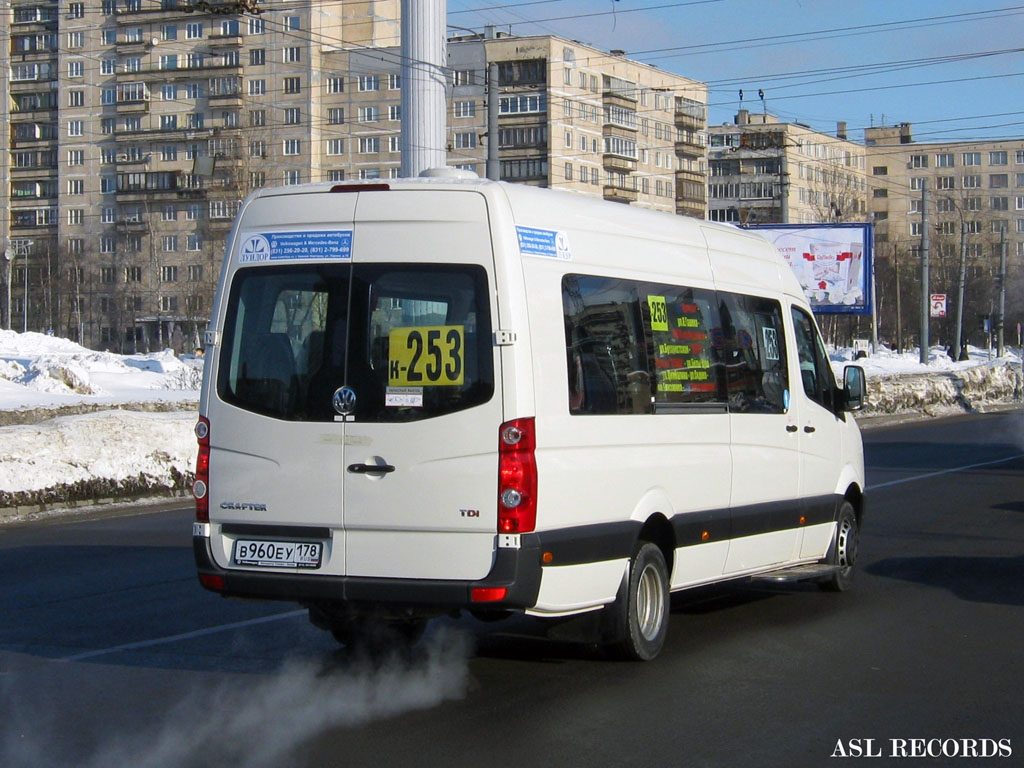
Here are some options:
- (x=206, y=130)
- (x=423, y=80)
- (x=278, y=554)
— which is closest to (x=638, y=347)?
(x=278, y=554)

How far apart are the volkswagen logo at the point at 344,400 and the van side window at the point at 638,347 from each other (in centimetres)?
111

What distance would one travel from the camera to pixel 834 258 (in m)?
48.8

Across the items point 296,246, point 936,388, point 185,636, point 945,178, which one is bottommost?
point 185,636

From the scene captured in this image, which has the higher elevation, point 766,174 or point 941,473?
point 766,174

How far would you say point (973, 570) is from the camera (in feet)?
37.2

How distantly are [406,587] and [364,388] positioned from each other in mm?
1017

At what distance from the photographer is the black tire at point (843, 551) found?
1003 centimetres

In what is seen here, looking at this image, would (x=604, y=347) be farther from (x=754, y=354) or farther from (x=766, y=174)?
(x=766, y=174)

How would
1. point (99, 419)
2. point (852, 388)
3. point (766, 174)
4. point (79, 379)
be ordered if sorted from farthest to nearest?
point (766, 174) → point (79, 379) → point (99, 419) → point (852, 388)

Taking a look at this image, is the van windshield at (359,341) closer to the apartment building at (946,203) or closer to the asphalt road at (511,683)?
the asphalt road at (511,683)

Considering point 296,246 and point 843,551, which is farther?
point 843,551

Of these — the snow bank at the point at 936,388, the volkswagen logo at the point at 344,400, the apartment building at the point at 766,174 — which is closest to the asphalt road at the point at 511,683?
the volkswagen logo at the point at 344,400

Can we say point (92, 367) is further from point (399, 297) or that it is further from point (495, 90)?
point (399, 297)

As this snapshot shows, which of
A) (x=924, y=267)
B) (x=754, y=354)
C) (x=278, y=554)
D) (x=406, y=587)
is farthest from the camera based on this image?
(x=924, y=267)
